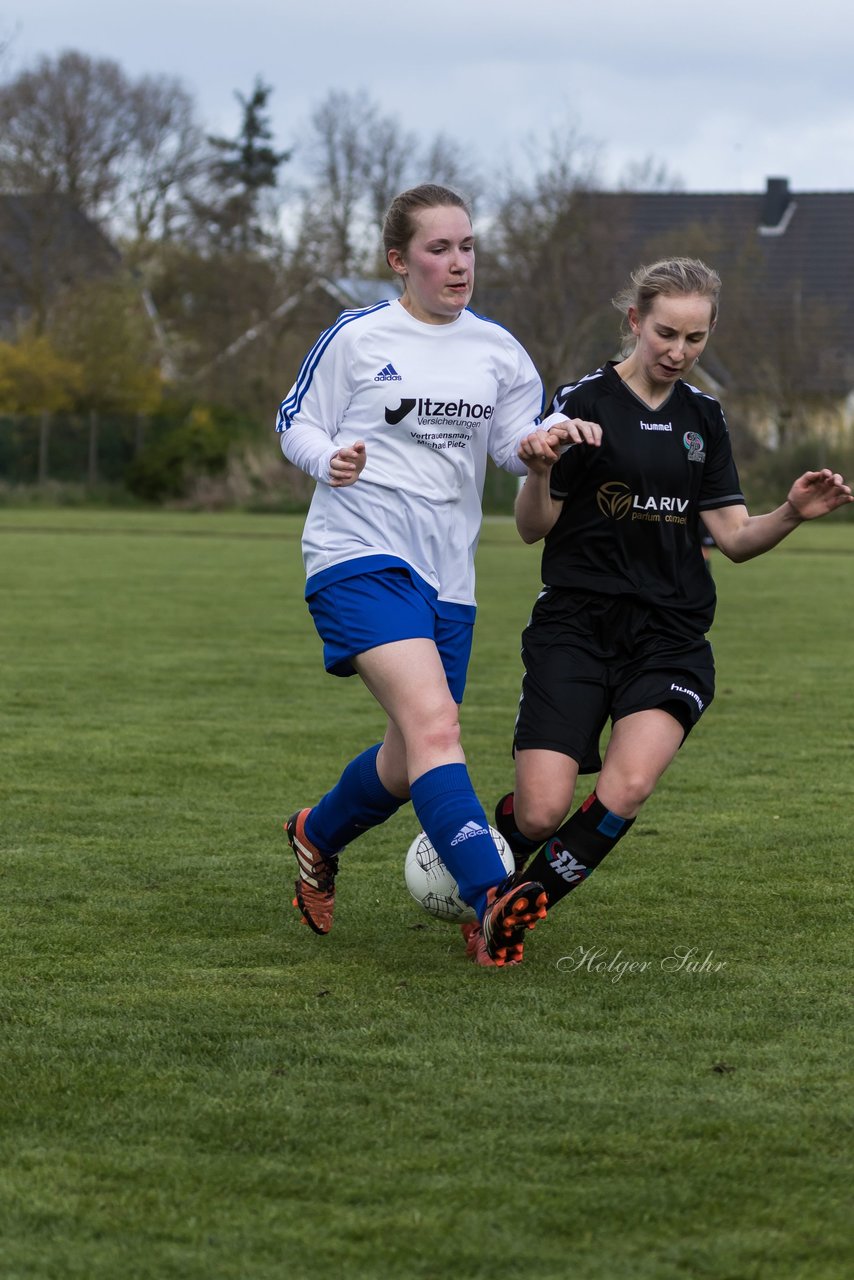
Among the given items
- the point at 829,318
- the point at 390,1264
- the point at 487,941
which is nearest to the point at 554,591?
the point at 487,941

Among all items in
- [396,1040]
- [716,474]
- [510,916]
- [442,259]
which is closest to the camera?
[396,1040]

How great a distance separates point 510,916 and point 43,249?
47917 millimetres

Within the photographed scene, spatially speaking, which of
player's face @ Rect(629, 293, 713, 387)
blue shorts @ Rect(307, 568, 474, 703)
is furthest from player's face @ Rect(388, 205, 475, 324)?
blue shorts @ Rect(307, 568, 474, 703)

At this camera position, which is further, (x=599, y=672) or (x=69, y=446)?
(x=69, y=446)

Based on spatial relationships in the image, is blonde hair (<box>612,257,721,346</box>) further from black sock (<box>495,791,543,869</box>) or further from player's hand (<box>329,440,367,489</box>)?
black sock (<box>495,791,543,869</box>)

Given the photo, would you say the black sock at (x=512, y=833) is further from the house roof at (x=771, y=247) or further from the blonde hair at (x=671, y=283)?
the house roof at (x=771, y=247)

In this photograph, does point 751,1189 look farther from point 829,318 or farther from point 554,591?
point 829,318

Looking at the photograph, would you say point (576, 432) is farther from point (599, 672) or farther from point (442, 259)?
point (599, 672)

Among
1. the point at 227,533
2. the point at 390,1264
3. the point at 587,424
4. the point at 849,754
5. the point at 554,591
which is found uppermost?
the point at 587,424

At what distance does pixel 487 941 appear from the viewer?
177 inches

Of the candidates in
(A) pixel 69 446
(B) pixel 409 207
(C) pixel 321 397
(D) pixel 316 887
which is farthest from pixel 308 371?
(A) pixel 69 446

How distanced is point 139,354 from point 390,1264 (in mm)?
46650

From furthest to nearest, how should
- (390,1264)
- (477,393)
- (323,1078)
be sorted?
1. (477,393)
2. (323,1078)
3. (390,1264)

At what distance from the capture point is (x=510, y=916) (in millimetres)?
4371
